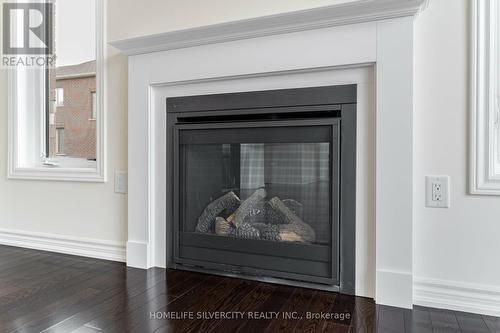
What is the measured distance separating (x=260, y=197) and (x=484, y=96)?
1.08 metres

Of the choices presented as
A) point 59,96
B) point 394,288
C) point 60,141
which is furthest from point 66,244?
point 394,288

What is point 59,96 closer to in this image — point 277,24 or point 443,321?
point 277,24

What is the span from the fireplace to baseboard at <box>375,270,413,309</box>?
13 cm

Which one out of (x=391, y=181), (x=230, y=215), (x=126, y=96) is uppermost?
(x=126, y=96)

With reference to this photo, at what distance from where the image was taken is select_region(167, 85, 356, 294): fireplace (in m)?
1.56

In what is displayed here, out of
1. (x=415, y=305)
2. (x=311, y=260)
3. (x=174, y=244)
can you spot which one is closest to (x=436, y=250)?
(x=415, y=305)

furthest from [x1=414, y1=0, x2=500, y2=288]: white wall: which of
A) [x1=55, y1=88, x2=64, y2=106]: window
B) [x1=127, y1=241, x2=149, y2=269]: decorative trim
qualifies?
[x1=55, y1=88, x2=64, y2=106]: window

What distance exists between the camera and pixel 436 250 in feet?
4.89

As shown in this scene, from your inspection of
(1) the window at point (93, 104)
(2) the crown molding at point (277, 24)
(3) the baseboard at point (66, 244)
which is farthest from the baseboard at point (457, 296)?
(1) the window at point (93, 104)

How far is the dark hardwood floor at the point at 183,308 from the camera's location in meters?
1.27

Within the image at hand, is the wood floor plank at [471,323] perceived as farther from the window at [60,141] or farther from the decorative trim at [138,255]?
the window at [60,141]

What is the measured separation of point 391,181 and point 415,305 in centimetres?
55

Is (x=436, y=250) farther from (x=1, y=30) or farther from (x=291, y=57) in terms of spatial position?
(x=1, y=30)

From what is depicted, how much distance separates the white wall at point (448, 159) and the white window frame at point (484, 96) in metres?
0.03
